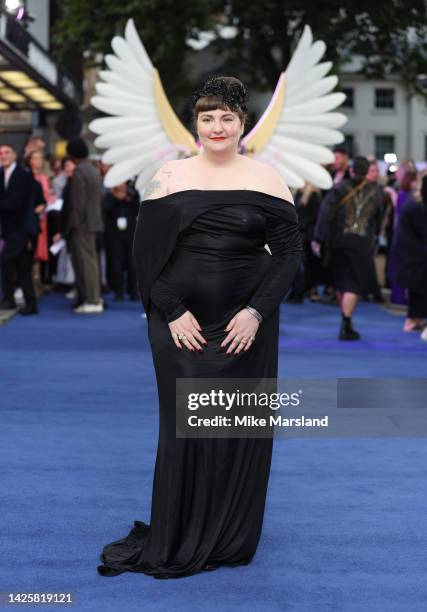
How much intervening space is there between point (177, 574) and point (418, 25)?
30945 millimetres

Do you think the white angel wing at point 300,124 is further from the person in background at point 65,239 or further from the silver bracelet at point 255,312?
the silver bracelet at point 255,312

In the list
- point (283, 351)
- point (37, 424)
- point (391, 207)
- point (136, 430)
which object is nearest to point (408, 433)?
point (136, 430)

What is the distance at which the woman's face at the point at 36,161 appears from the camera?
17.8 metres

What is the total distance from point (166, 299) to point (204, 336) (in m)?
0.20

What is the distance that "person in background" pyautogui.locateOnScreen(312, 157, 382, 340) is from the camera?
13.8 m

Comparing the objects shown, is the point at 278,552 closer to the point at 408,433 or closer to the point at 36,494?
the point at 36,494

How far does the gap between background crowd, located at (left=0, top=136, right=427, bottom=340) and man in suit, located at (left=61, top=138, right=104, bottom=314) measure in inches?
0.5

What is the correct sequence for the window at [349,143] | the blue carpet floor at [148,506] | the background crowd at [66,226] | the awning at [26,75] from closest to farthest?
the blue carpet floor at [148,506]
the background crowd at [66,226]
the awning at [26,75]
the window at [349,143]

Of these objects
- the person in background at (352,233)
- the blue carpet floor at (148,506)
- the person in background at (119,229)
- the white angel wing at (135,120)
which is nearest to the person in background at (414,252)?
the person in background at (352,233)

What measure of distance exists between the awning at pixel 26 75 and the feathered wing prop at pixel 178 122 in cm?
794

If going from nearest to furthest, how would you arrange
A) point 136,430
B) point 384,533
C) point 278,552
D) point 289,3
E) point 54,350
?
point 278,552
point 384,533
point 136,430
point 54,350
point 289,3

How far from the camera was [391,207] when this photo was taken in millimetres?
20328

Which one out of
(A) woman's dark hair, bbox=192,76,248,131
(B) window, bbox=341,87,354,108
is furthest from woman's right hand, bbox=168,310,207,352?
(B) window, bbox=341,87,354,108

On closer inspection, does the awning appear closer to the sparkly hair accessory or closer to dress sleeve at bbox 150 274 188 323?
the sparkly hair accessory
